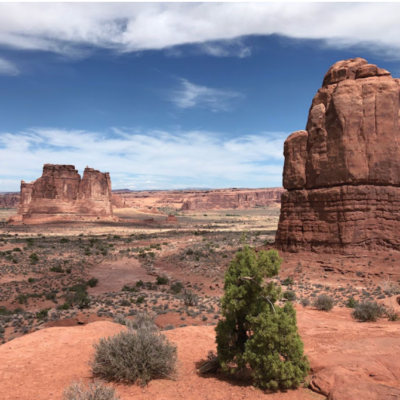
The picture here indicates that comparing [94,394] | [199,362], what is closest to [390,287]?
[199,362]

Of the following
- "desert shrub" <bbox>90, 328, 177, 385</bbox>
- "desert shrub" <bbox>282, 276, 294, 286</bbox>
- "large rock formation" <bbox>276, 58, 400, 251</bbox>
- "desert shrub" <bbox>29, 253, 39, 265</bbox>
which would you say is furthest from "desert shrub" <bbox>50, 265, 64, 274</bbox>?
"desert shrub" <bbox>90, 328, 177, 385</bbox>

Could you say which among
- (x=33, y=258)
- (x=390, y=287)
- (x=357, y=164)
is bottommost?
(x=33, y=258)

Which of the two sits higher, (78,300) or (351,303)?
(351,303)

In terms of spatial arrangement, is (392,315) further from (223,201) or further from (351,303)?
(223,201)

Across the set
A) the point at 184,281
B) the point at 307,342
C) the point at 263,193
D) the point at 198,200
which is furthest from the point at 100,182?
the point at 263,193

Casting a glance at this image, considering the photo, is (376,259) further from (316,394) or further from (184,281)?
(316,394)

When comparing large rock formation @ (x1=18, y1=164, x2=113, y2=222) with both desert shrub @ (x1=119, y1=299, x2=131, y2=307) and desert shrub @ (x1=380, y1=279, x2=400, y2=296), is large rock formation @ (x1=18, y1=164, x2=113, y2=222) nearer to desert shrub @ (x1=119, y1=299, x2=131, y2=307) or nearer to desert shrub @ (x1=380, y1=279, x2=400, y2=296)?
desert shrub @ (x1=119, y1=299, x2=131, y2=307)

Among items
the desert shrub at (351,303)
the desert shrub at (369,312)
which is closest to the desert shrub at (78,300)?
the desert shrub at (369,312)
